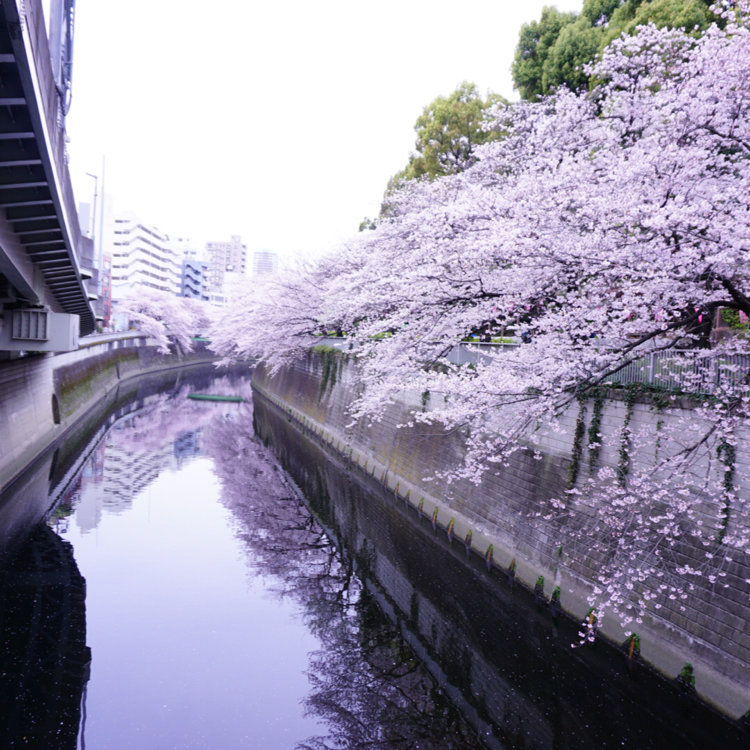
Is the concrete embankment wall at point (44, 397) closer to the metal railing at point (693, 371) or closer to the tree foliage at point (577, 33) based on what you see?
the metal railing at point (693, 371)

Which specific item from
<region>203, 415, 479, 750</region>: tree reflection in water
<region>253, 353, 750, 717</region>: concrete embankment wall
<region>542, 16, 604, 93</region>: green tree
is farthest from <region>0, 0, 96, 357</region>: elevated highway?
<region>542, 16, 604, 93</region>: green tree

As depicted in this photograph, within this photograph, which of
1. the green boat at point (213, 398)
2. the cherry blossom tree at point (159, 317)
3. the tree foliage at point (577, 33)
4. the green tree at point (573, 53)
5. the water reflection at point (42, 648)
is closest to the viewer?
the water reflection at point (42, 648)

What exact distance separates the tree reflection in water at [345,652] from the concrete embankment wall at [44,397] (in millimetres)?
7076

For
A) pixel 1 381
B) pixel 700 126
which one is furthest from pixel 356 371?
pixel 700 126

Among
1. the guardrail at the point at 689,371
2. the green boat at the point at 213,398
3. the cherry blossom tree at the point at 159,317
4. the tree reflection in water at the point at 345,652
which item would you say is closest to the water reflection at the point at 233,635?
the tree reflection in water at the point at 345,652

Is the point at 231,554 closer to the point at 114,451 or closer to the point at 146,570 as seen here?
the point at 146,570

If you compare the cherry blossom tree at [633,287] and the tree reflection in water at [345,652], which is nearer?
the cherry blossom tree at [633,287]

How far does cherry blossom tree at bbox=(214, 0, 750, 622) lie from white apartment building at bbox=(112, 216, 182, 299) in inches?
3582

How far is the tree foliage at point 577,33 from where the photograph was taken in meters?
Result: 14.2

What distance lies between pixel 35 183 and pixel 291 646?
7.93m

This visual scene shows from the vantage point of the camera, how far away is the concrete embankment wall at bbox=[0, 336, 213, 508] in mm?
17469

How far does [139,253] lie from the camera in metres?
96.1

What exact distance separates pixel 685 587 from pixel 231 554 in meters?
9.57

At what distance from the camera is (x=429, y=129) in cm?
2194
